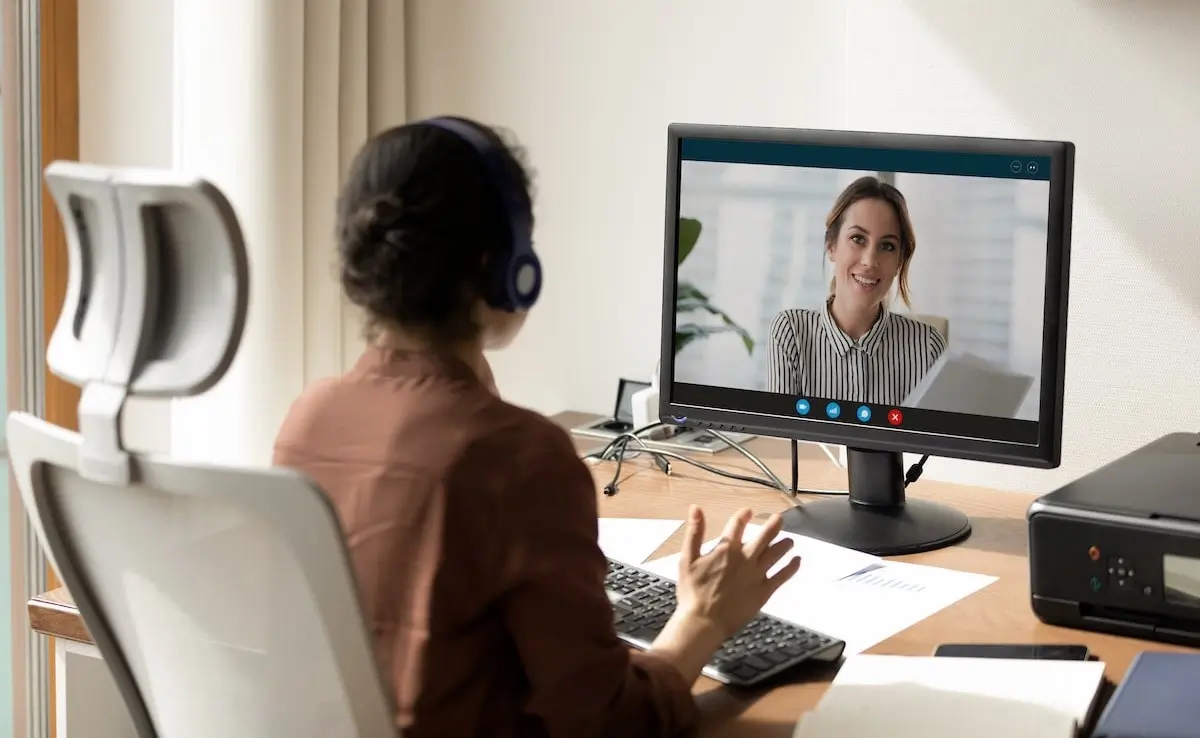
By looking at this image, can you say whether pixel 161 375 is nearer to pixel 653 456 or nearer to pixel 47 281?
pixel 653 456

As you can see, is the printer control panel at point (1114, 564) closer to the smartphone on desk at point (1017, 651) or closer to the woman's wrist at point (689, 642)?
the smartphone on desk at point (1017, 651)

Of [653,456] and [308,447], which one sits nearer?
[308,447]

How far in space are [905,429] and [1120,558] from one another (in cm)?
35

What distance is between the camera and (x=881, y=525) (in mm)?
1643

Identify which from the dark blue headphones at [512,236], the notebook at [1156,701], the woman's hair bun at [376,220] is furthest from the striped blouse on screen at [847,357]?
A: the woman's hair bun at [376,220]

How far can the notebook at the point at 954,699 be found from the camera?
42.3 inches

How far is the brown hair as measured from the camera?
158cm

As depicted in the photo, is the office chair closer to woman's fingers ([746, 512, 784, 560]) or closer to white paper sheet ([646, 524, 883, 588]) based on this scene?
woman's fingers ([746, 512, 784, 560])

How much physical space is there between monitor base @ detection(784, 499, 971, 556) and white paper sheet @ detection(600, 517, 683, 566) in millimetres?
148

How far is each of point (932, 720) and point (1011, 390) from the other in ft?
1.82

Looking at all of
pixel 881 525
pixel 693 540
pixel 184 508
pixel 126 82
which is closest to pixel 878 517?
pixel 881 525

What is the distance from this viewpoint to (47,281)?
2.22 metres

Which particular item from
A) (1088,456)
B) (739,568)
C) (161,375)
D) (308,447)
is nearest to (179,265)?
(161,375)

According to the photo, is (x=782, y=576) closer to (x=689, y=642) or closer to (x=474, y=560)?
(x=689, y=642)
